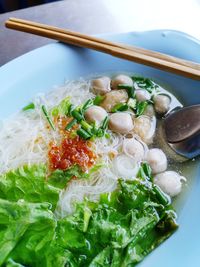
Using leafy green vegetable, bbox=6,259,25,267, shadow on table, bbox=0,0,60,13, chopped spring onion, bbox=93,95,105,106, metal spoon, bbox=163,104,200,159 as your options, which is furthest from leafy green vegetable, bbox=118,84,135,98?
shadow on table, bbox=0,0,60,13

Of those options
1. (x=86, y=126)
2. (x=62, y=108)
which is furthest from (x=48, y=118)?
(x=86, y=126)

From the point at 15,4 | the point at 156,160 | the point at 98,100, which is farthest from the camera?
the point at 15,4

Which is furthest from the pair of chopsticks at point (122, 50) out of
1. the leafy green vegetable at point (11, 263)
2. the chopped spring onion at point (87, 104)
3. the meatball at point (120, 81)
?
the leafy green vegetable at point (11, 263)

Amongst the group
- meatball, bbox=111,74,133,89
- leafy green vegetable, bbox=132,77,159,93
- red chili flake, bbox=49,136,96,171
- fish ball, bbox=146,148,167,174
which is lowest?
fish ball, bbox=146,148,167,174

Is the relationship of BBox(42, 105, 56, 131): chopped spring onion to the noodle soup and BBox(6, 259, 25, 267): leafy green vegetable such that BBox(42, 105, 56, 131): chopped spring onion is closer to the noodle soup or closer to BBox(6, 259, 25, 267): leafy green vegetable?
the noodle soup

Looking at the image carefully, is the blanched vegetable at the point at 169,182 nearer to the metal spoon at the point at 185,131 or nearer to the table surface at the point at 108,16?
the metal spoon at the point at 185,131

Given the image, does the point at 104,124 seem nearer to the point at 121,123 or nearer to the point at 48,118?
the point at 121,123

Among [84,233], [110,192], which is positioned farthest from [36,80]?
[84,233]
